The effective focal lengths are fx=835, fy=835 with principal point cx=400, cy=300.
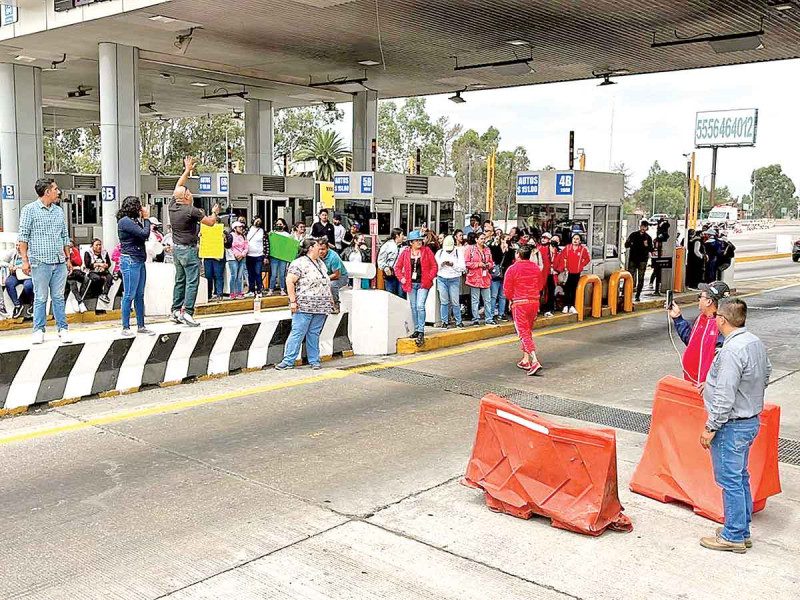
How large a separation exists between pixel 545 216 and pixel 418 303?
6.02 m

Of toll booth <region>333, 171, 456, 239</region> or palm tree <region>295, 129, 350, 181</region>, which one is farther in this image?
palm tree <region>295, 129, 350, 181</region>

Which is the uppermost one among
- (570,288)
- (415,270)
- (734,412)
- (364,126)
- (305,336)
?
(364,126)

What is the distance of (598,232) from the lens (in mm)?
18000

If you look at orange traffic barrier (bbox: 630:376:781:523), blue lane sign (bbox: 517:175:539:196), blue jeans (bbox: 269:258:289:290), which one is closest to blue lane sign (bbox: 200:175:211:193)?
blue jeans (bbox: 269:258:289:290)

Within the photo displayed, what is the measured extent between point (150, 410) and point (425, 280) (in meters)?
5.48

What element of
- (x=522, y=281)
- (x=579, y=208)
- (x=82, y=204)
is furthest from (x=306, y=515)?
(x=82, y=204)

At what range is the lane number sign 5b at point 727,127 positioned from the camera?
105 m

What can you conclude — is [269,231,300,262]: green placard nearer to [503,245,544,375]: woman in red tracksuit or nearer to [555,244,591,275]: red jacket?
[555,244,591,275]: red jacket

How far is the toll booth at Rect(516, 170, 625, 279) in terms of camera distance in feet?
57.3

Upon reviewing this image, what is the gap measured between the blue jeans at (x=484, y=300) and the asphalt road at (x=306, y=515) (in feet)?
15.6

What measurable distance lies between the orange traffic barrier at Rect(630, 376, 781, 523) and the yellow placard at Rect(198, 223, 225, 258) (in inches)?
374

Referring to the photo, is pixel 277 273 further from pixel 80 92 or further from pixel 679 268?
pixel 80 92

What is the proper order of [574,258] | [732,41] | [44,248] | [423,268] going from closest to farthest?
[44,248] < [423,268] < [574,258] < [732,41]

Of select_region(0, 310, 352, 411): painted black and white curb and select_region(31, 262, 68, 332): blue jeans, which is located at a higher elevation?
select_region(31, 262, 68, 332): blue jeans
